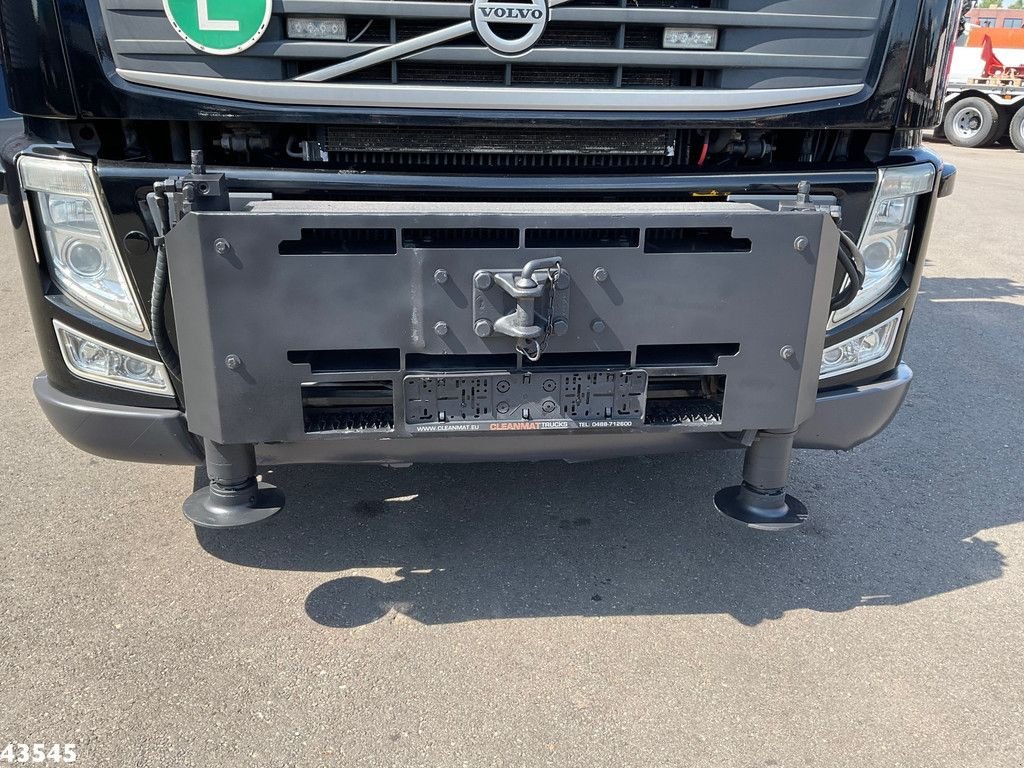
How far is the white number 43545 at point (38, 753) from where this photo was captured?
82.2 inches

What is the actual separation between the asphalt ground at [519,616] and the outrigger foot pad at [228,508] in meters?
0.39

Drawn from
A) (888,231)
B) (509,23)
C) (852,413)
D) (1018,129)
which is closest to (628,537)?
(852,413)

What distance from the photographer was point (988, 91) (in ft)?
61.1

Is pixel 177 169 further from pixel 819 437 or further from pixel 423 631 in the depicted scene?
pixel 819 437

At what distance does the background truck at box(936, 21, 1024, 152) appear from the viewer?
1856 centimetres

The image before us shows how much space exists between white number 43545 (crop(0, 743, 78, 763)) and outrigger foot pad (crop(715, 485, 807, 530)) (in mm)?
1956

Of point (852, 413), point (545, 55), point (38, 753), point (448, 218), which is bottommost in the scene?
point (38, 753)

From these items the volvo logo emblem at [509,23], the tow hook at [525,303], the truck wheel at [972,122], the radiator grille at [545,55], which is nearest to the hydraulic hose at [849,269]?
the radiator grille at [545,55]

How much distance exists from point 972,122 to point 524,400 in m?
20.9

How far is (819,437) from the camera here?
109 inches

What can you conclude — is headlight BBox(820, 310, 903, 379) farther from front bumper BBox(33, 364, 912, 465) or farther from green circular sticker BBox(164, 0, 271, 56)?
green circular sticker BBox(164, 0, 271, 56)

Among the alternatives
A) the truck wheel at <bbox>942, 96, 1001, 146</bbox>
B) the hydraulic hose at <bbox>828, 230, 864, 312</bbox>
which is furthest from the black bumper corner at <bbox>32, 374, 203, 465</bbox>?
the truck wheel at <bbox>942, 96, 1001, 146</bbox>

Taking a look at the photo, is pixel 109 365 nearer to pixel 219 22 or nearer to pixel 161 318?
pixel 161 318

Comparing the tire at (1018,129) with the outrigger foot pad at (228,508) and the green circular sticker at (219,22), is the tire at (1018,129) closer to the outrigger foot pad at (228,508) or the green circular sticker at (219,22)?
the green circular sticker at (219,22)
